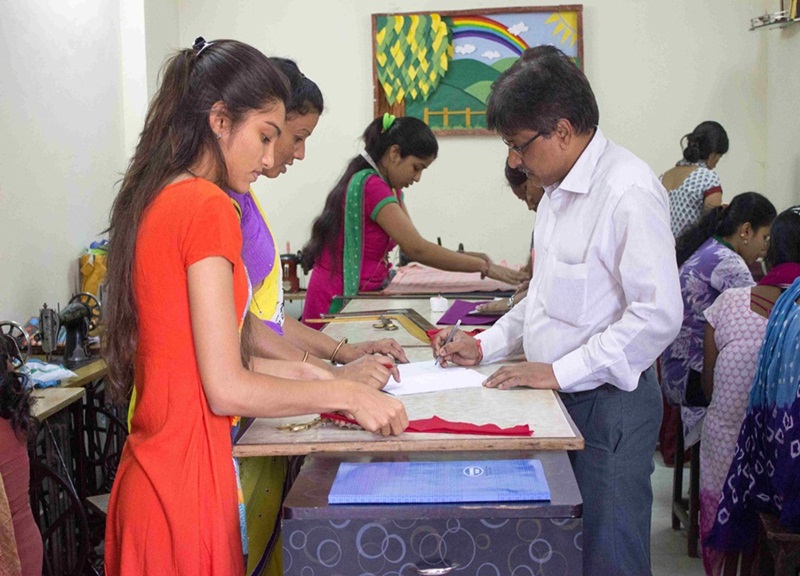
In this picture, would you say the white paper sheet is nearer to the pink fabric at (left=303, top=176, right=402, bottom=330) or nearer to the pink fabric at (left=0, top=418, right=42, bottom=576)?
the pink fabric at (left=0, top=418, right=42, bottom=576)

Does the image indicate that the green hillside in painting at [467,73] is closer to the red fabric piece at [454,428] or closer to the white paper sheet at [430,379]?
the white paper sheet at [430,379]

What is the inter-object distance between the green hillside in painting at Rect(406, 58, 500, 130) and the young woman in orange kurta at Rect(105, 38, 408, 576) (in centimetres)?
473

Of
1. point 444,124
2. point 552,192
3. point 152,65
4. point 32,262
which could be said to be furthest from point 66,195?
point 552,192

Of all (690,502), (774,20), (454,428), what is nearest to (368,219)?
(690,502)

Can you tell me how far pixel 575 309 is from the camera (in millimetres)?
2072

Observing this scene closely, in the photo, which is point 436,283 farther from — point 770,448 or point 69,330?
point 770,448

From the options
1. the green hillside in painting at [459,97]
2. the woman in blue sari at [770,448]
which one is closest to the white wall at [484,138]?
the green hillside in painting at [459,97]

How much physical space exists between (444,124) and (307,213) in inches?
42.7

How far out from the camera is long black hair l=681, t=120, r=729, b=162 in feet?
18.2

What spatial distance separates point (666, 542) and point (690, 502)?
0.22 meters

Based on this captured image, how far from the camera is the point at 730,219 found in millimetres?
3924

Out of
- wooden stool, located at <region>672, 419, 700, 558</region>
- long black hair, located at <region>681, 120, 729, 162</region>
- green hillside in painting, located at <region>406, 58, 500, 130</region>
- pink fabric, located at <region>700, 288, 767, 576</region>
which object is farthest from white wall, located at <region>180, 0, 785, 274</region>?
pink fabric, located at <region>700, 288, 767, 576</region>

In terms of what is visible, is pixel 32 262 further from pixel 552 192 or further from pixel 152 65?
pixel 552 192

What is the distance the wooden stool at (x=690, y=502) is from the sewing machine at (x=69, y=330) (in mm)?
2377
